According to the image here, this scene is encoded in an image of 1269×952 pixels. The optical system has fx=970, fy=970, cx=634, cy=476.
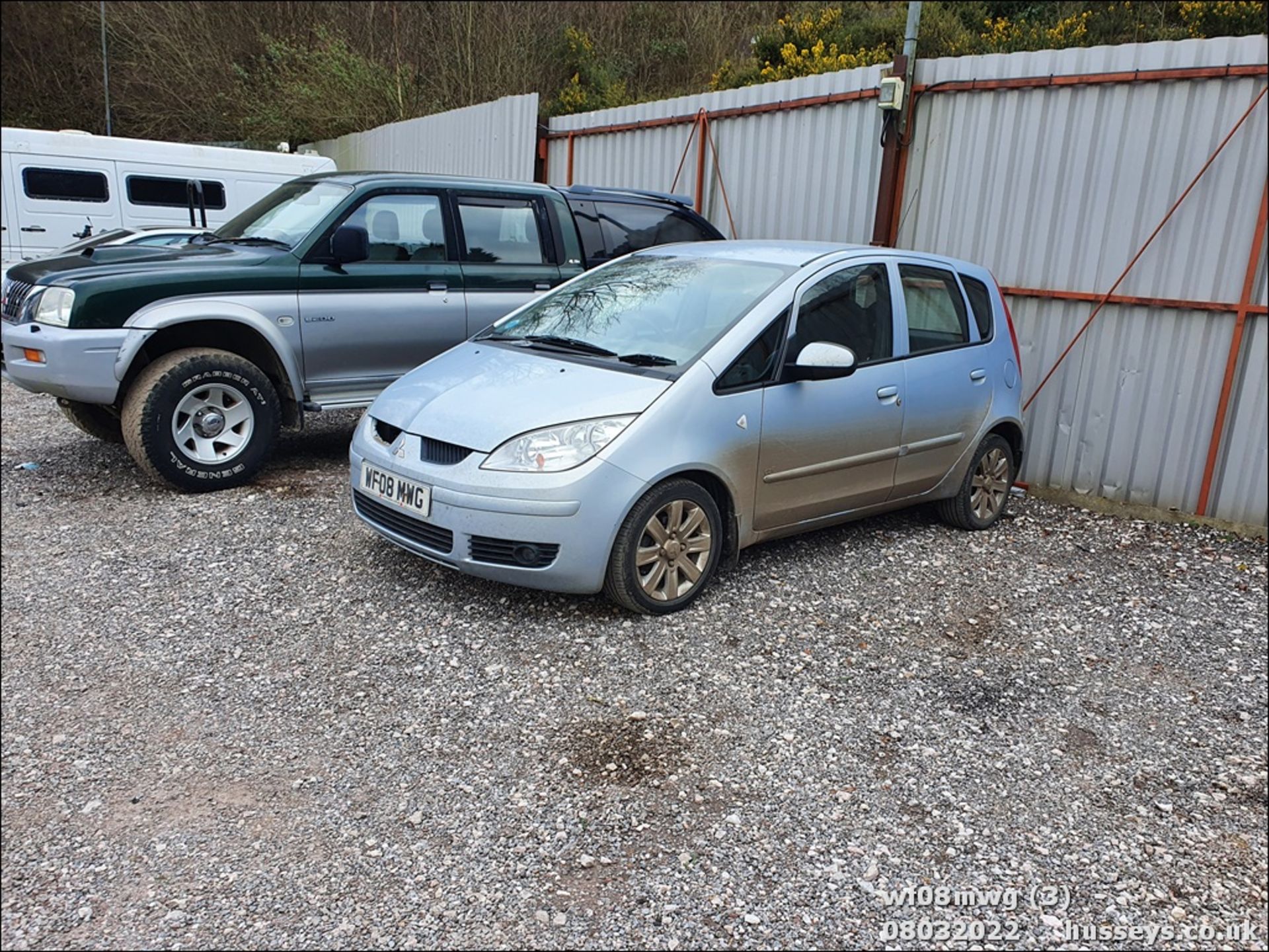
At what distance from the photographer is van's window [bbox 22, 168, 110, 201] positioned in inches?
470

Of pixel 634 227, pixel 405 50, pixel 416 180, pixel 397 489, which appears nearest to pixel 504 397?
pixel 397 489

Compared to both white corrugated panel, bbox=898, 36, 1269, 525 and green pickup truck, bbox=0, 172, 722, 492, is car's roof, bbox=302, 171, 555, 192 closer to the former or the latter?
green pickup truck, bbox=0, 172, 722, 492

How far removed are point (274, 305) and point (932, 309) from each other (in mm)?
3888

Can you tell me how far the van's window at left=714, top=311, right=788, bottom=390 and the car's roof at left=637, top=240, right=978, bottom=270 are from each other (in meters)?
0.49

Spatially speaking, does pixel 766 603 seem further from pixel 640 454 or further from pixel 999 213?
pixel 999 213

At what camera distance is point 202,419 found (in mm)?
5812

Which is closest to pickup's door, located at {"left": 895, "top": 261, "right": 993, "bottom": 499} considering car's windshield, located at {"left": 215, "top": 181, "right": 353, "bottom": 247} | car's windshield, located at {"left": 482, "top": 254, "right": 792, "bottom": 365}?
car's windshield, located at {"left": 482, "top": 254, "right": 792, "bottom": 365}

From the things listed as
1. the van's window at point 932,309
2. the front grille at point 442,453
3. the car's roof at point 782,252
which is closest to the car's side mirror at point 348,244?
the car's roof at point 782,252

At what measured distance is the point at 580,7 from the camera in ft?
66.1

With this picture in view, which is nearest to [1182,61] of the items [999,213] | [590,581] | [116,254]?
[999,213]

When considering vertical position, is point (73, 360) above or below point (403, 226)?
below

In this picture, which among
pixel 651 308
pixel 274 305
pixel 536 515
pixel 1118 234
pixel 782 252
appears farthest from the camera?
pixel 1118 234

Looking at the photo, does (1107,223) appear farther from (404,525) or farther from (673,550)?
(404,525)

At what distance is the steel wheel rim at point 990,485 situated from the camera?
5773 mm
